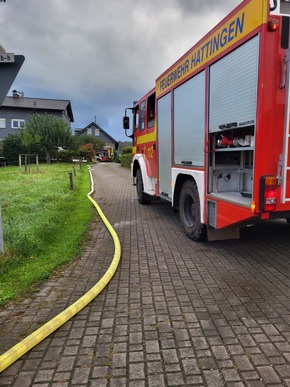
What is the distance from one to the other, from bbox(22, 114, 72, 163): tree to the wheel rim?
33403mm

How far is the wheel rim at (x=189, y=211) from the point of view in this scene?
598 cm

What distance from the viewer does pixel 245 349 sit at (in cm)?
267

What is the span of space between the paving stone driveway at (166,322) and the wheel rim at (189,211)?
70 centimetres

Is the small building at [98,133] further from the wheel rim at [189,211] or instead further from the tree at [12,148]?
the wheel rim at [189,211]

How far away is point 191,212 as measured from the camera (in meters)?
6.12

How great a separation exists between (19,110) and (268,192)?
49271 millimetres

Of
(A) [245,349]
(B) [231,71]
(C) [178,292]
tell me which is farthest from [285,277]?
(B) [231,71]

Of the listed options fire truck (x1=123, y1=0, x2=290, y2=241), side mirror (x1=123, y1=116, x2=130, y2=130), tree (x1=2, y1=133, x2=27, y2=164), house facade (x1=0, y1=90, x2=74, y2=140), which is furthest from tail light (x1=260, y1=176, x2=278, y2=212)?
house facade (x1=0, y1=90, x2=74, y2=140)

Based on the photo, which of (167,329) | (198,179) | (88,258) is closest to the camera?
(167,329)

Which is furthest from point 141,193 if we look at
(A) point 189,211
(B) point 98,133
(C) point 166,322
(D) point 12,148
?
(B) point 98,133

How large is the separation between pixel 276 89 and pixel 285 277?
7.79 ft

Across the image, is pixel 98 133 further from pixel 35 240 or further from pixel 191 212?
pixel 35 240

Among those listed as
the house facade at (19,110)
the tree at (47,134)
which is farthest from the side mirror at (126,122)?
the house facade at (19,110)

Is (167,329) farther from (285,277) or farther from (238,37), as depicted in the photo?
(238,37)
